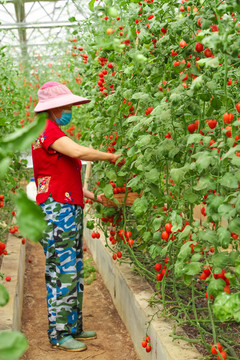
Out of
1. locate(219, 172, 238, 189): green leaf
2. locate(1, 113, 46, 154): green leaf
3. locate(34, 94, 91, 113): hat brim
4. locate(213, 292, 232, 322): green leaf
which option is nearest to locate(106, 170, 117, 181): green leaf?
locate(34, 94, 91, 113): hat brim

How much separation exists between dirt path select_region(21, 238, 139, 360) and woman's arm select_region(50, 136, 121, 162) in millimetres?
→ 1269

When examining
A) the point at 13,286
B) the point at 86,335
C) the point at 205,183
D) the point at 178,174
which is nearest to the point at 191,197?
the point at 178,174

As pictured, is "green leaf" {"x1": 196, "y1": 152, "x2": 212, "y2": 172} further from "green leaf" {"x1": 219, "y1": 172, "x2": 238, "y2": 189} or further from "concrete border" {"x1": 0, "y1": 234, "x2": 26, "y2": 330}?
"concrete border" {"x1": 0, "y1": 234, "x2": 26, "y2": 330}

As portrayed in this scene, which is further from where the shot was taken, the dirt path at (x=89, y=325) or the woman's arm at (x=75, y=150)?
the dirt path at (x=89, y=325)

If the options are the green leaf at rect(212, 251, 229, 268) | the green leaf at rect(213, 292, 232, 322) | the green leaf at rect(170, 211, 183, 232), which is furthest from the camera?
the green leaf at rect(170, 211, 183, 232)

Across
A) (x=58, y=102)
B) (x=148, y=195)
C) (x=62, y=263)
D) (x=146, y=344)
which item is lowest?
(x=146, y=344)

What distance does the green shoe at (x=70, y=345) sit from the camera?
314 centimetres

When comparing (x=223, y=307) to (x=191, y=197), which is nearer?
(x=223, y=307)

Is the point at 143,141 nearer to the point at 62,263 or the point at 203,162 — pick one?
the point at 203,162

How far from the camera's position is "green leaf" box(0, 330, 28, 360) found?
2.20ft

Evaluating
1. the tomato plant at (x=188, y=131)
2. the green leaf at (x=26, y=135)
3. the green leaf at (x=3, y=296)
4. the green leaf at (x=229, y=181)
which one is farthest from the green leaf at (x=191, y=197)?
the green leaf at (x=26, y=135)

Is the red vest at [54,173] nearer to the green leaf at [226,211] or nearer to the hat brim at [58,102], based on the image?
the hat brim at [58,102]

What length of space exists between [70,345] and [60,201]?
0.94 m

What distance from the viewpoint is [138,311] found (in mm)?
3039
